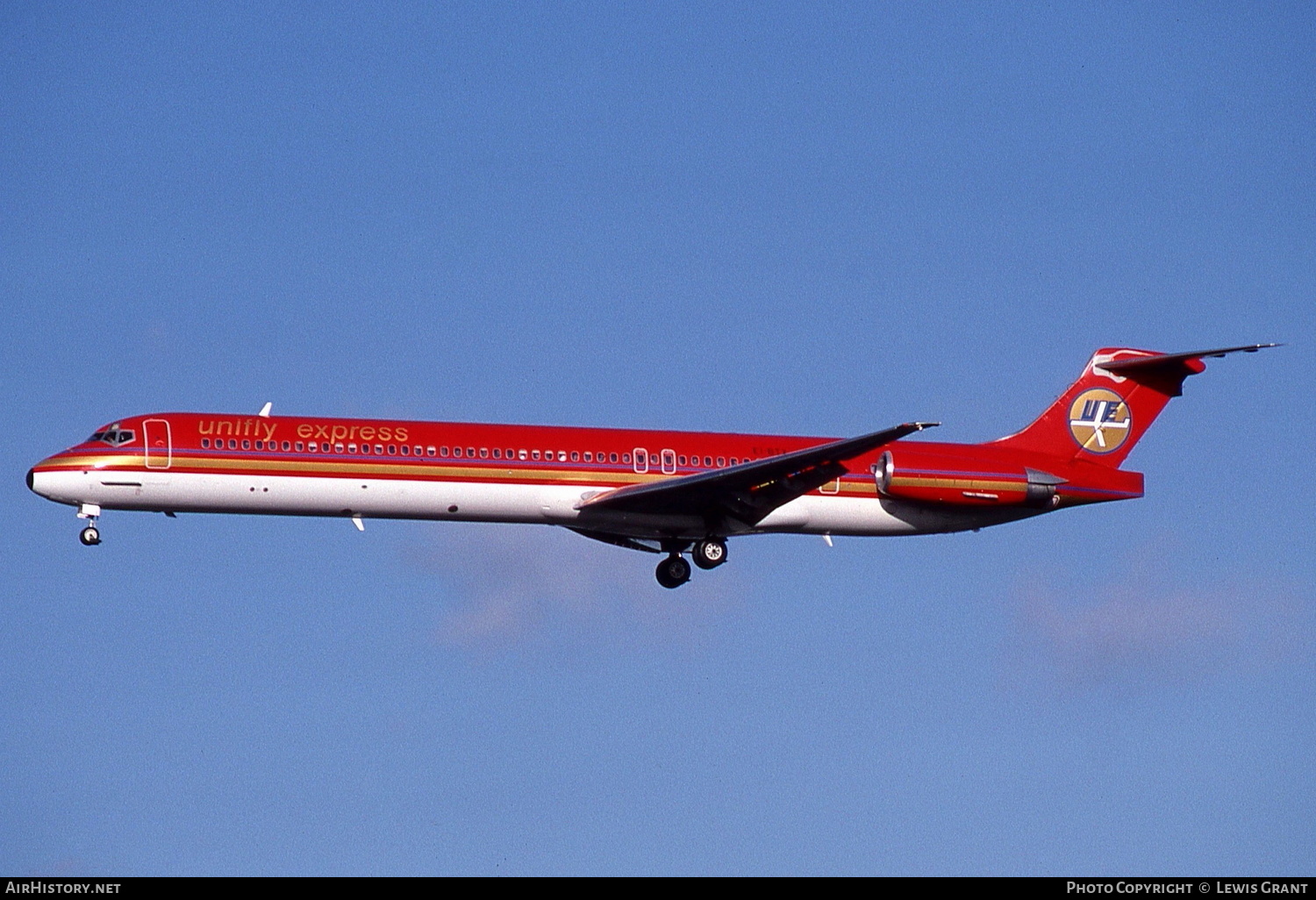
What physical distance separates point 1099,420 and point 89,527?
23449mm

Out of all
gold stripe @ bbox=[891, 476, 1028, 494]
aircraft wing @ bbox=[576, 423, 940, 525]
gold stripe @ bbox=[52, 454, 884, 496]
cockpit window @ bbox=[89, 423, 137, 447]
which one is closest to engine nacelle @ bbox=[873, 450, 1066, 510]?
gold stripe @ bbox=[891, 476, 1028, 494]

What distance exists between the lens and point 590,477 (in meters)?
40.1

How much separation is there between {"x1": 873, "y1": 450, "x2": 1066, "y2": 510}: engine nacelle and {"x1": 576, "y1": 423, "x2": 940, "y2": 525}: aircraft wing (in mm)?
1422

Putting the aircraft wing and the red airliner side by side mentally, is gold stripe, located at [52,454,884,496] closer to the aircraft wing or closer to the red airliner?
the red airliner

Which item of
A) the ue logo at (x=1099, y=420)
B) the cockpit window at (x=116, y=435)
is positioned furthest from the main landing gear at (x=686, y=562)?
the cockpit window at (x=116, y=435)

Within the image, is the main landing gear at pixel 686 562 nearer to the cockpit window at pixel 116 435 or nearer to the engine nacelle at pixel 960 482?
the engine nacelle at pixel 960 482

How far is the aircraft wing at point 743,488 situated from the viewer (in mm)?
38844

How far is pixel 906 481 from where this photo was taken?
41.8 meters

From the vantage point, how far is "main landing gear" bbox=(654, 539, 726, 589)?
137 ft

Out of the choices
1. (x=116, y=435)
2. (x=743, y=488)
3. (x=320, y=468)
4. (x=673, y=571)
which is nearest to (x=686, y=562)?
(x=673, y=571)

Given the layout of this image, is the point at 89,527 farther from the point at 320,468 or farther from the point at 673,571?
the point at 673,571
